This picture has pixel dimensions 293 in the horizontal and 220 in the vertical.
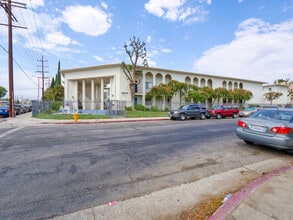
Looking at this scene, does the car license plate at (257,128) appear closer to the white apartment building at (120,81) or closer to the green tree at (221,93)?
the white apartment building at (120,81)

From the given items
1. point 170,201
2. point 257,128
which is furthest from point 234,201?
point 257,128

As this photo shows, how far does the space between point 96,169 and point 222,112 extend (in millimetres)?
21782

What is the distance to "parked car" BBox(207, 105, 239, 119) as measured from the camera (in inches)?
907

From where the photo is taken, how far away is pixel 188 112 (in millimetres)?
20562

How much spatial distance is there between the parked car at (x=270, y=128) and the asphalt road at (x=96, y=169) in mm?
537

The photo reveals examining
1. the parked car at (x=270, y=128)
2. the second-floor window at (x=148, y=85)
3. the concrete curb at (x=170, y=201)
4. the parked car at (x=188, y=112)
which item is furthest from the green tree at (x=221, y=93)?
the concrete curb at (x=170, y=201)

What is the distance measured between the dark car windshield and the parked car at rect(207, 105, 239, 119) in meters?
15.8

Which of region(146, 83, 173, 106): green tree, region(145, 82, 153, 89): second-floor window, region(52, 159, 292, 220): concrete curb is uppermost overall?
region(145, 82, 153, 89): second-floor window

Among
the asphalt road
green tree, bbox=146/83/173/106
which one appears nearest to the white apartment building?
green tree, bbox=146/83/173/106

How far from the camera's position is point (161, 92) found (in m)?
32.2

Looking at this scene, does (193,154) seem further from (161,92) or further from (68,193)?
(161,92)

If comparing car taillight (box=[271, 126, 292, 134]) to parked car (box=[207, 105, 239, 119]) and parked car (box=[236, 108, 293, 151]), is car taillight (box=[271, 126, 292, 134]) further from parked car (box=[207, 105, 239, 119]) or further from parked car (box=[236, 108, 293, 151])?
parked car (box=[207, 105, 239, 119])

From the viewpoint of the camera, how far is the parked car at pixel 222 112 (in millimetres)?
23031

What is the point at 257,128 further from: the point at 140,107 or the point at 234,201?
the point at 140,107
